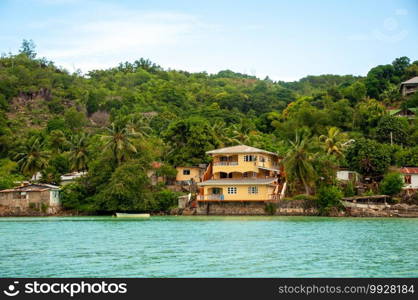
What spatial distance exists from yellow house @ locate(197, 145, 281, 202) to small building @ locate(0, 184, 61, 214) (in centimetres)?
1362

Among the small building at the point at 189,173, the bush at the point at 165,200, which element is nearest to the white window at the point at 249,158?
the small building at the point at 189,173

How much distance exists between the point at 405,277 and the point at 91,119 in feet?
277

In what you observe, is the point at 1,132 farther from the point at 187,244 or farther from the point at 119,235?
the point at 187,244

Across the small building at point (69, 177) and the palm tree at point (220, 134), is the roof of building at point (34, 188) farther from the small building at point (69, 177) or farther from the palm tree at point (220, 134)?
the palm tree at point (220, 134)

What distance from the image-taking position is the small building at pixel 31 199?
57.0 meters

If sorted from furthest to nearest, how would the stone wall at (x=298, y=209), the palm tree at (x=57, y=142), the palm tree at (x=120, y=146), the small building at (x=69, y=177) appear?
the palm tree at (x=57, y=142)
the small building at (x=69, y=177)
the palm tree at (x=120, y=146)
the stone wall at (x=298, y=209)

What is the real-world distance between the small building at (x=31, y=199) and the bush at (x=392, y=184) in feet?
95.3

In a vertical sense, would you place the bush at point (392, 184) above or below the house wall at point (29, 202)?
above

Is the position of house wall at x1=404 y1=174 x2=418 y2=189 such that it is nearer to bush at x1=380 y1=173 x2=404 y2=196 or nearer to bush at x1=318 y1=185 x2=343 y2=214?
bush at x1=380 y1=173 x2=404 y2=196

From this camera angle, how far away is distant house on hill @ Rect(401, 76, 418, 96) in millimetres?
80188

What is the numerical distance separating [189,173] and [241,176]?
18.5 feet

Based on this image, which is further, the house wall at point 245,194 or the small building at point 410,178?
the house wall at point 245,194

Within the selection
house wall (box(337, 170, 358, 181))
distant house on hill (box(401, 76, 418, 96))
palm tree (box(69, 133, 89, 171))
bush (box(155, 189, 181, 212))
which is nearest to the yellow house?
bush (box(155, 189, 181, 212))

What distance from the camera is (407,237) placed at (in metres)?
30.8
